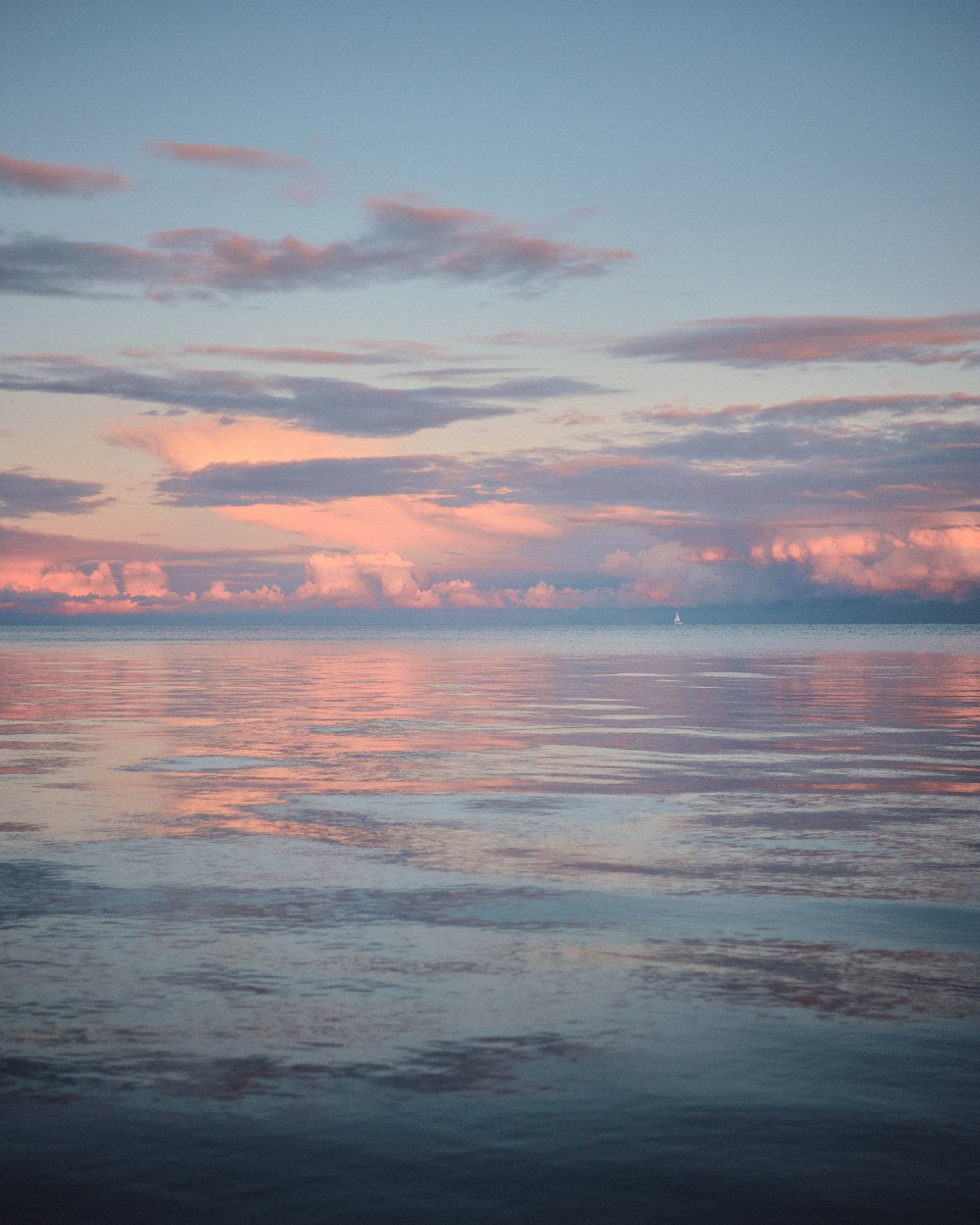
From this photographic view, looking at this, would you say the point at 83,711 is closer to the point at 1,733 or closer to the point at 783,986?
the point at 1,733

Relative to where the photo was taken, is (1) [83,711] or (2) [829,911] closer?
(2) [829,911]

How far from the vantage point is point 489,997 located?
8.88 meters

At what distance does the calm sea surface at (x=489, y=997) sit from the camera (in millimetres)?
6230

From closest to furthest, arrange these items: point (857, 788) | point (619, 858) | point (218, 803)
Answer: point (619, 858) → point (218, 803) → point (857, 788)

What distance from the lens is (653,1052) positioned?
7.83m

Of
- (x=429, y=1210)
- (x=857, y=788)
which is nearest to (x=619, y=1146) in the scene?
(x=429, y=1210)

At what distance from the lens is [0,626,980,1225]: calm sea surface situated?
6230mm

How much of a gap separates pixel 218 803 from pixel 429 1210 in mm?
12592

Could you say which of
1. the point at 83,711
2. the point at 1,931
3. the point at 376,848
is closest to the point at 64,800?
the point at 376,848

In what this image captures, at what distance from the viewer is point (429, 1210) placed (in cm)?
593

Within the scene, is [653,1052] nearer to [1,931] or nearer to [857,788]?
[1,931]

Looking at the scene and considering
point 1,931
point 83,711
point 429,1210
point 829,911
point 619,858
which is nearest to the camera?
point 429,1210

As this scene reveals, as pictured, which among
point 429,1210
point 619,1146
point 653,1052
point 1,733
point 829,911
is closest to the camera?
point 429,1210

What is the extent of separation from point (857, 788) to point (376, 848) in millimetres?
8515
